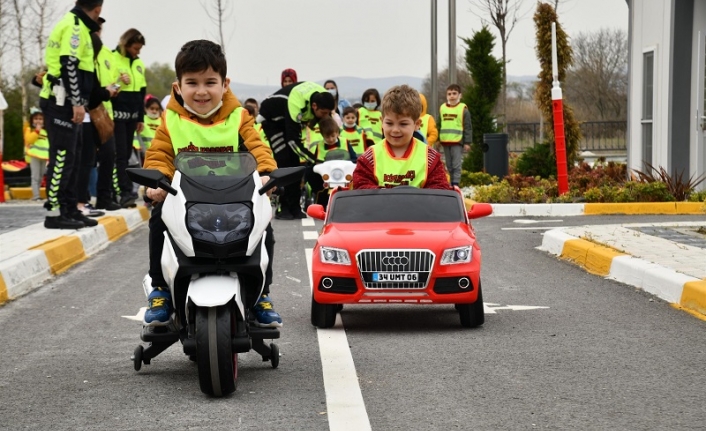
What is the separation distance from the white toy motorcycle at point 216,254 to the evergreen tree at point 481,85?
2280 cm

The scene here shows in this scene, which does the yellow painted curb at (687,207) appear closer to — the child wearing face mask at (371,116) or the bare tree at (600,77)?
the child wearing face mask at (371,116)

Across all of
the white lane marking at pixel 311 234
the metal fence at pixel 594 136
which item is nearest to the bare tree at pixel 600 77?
the metal fence at pixel 594 136

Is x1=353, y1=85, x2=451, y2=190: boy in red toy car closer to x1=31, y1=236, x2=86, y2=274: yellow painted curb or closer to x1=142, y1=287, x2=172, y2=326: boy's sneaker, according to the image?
x1=142, y1=287, x2=172, y2=326: boy's sneaker

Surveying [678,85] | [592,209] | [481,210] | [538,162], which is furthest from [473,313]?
[538,162]

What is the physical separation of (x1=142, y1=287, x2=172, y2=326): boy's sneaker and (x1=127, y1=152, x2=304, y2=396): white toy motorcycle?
0.19 feet

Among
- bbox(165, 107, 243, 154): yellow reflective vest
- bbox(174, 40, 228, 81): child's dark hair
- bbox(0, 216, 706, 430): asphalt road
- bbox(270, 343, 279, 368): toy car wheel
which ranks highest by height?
bbox(174, 40, 228, 81): child's dark hair

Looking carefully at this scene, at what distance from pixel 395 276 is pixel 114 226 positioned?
26.8 ft

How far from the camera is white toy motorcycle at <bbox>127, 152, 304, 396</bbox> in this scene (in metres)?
5.88

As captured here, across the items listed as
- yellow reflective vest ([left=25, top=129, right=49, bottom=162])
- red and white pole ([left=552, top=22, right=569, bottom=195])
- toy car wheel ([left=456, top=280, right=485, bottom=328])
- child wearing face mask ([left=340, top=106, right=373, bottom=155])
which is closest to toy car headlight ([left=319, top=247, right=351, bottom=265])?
toy car wheel ([left=456, top=280, right=485, bottom=328])

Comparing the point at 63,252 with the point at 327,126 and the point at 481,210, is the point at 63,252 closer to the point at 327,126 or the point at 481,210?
the point at 481,210

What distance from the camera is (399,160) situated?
30.4 feet

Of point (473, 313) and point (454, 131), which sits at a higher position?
point (454, 131)

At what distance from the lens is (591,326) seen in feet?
26.9

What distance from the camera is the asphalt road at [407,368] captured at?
5582 millimetres
